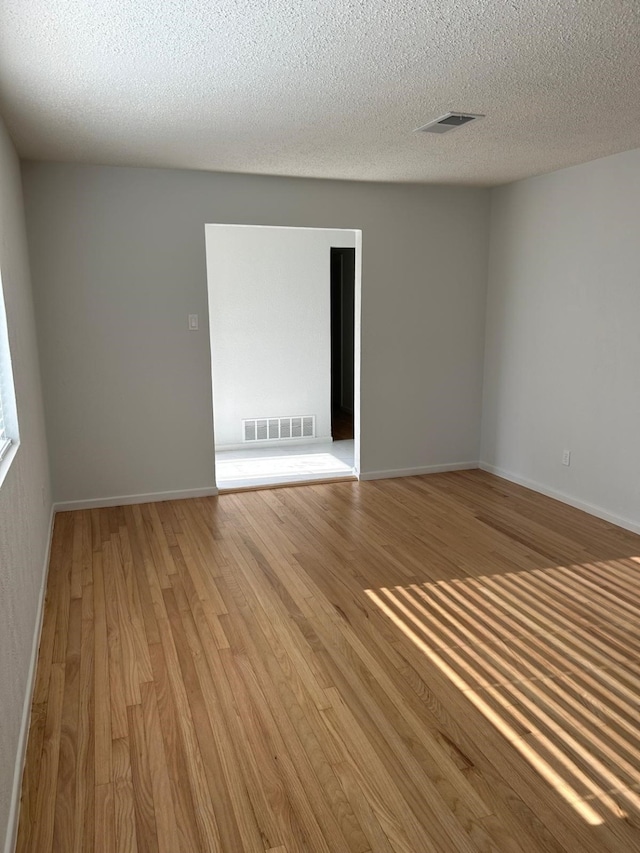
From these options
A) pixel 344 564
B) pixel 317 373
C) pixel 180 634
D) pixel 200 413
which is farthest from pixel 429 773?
pixel 317 373

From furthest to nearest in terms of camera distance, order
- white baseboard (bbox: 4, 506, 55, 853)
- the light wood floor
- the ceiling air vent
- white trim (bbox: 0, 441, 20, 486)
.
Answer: the ceiling air vent
white trim (bbox: 0, 441, 20, 486)
the light wood floor
white baseboard (bbox: 4, 506, 55, 853)

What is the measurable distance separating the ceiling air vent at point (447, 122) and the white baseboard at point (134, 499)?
121 inches

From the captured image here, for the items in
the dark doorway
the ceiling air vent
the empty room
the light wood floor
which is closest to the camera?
the light wood floor

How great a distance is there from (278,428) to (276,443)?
6.8 inches

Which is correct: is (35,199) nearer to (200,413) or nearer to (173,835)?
(200,413)

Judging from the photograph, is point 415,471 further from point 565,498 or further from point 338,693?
point 338,693

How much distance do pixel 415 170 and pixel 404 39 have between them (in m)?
2.34

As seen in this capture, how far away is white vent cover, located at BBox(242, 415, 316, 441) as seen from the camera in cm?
688

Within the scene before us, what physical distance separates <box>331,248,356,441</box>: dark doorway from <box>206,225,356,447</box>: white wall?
1938mm

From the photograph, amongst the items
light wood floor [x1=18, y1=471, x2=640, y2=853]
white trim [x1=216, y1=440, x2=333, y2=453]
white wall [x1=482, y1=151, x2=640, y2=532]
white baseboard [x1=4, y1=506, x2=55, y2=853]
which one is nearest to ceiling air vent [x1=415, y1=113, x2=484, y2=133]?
white wall [x1=482, y1=151, x2=640, y2=532]

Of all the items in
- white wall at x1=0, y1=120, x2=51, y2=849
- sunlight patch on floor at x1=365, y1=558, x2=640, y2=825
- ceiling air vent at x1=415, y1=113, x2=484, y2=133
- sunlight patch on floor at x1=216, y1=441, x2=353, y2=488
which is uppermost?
ceiling air vent at x1=415, y1=113, x2=484, y2=133

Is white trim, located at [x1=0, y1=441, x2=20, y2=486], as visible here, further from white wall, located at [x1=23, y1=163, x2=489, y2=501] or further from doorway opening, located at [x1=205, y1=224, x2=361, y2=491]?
doorway opening, located at [x1=205, y1=224, x2=361, y2=491]

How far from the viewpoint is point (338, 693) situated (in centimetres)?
239

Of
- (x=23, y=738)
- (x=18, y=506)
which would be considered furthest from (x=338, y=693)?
(x=18, y=506)
